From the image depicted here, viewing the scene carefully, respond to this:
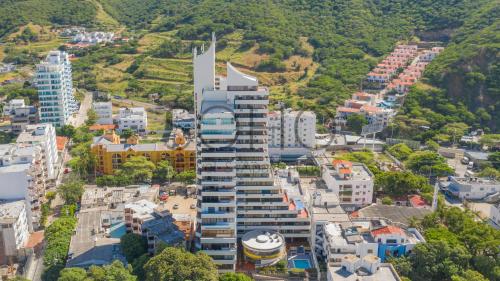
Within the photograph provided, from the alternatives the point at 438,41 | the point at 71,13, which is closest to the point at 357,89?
the point at 438,41

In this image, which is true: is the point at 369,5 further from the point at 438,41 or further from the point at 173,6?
the point at 173,6


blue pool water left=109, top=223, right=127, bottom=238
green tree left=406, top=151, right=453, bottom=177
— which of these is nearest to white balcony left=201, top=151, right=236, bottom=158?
blue pool water left=109, top=223, right=127, bottom=238

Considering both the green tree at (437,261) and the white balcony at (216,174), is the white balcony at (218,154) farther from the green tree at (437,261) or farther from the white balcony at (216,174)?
the green tree at (437,261)

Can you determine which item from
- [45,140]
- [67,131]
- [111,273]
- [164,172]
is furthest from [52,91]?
[111,273]

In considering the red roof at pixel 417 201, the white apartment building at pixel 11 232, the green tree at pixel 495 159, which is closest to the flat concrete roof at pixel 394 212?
the red roof at pixel 417 201

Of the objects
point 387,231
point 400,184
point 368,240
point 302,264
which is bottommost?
point 302,264

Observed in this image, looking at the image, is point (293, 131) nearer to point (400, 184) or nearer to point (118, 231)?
point (400, 184)
